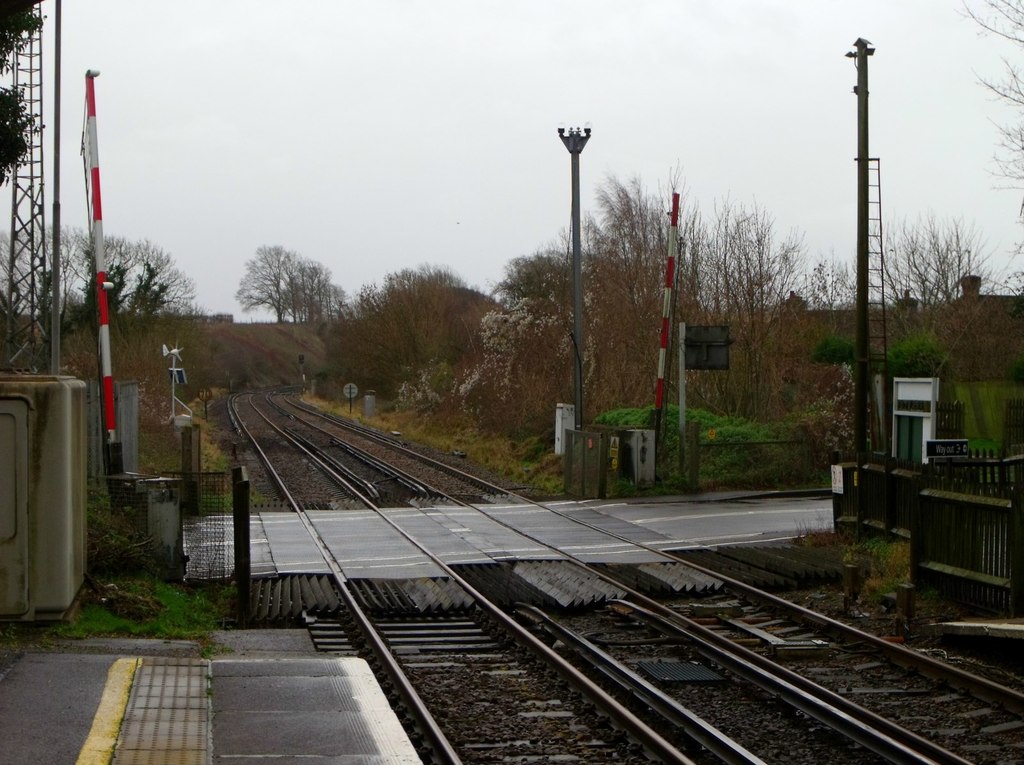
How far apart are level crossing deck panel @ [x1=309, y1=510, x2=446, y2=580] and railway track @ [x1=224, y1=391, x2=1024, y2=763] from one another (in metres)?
1.88

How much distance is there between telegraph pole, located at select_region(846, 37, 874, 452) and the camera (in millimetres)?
19016

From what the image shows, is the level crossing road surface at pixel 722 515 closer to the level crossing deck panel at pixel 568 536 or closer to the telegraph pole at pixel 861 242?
the level crossing deck panel at pixel 568 536

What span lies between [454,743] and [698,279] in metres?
29.1

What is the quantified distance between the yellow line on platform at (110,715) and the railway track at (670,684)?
1863 mm

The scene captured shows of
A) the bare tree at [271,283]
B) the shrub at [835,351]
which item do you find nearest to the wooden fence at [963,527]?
the shrub at [835,351]

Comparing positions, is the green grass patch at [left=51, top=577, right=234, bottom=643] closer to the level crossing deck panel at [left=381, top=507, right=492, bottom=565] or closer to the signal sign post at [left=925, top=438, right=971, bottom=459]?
the level crossing deck panel at [left=381, top=507, right=492, bottom=565]

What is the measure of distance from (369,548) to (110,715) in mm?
10561

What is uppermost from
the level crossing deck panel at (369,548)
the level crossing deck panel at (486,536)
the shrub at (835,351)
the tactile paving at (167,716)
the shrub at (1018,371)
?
the shrub at (835,351)

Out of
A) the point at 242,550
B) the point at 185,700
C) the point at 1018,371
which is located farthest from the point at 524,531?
the point at 1018,371

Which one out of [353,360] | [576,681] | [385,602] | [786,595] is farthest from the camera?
[353,360]

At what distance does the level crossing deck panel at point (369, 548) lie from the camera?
49.9 ft

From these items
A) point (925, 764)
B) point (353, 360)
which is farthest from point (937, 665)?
point (353, 360)

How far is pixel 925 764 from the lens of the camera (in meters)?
→ 6.68

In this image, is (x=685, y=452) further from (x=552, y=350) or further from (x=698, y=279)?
(x=552, y=350)
